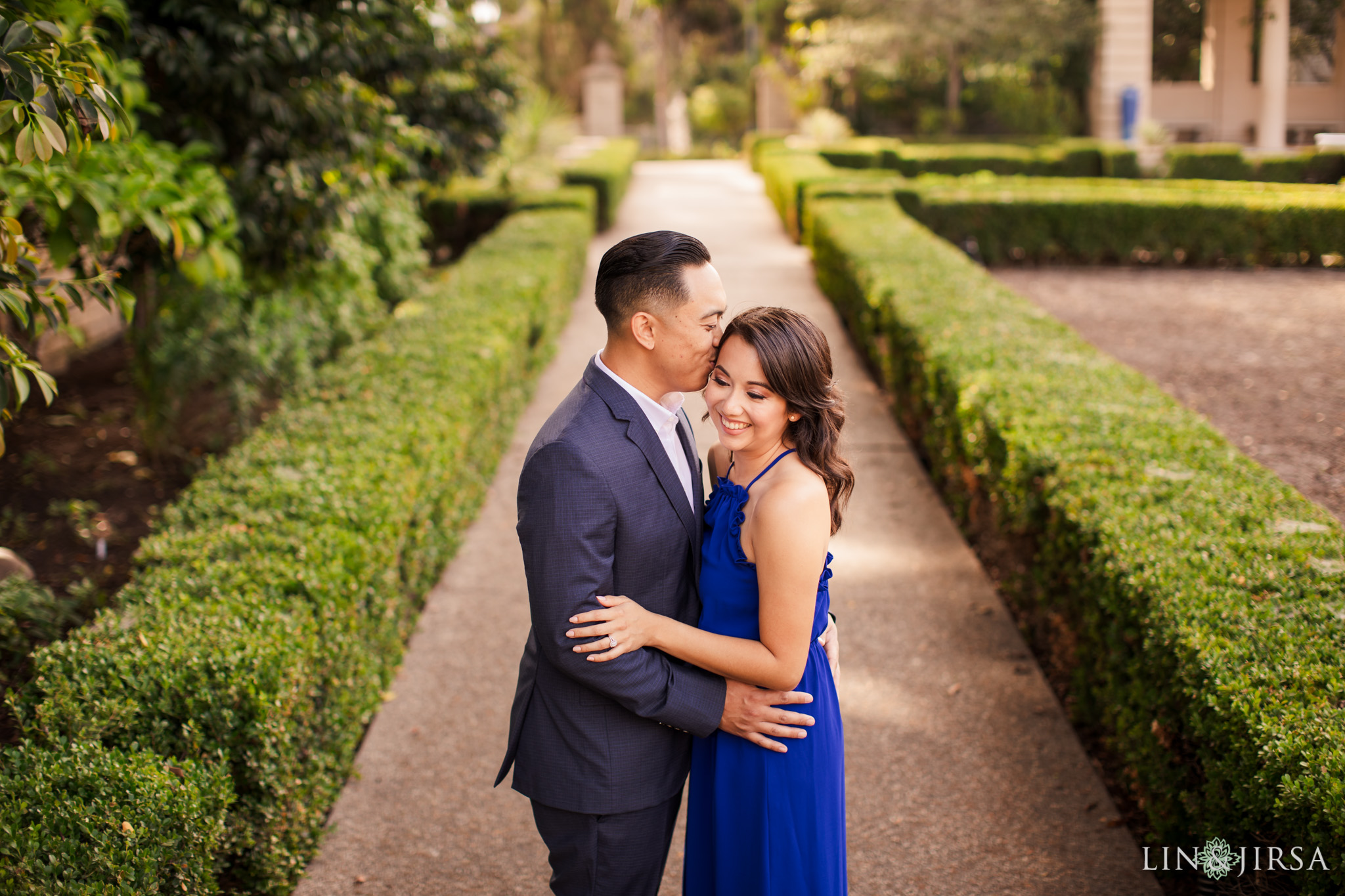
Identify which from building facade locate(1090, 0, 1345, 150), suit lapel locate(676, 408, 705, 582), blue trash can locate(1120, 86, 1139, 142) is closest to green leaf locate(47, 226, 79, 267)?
suit lapel locate(676, 408, 705, 582)

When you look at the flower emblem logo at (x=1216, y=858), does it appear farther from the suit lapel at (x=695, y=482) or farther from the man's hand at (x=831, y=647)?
the suit lapel at (x=695, y=482)

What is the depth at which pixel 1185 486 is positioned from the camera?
12.7 ft

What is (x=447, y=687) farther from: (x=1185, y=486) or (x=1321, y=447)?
(x=1321, y=447)

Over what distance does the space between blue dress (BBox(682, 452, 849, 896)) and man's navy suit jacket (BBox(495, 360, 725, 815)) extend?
0.33 feet

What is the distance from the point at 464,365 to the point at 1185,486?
398 centimetres

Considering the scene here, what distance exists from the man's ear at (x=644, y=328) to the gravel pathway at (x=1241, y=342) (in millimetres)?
5469

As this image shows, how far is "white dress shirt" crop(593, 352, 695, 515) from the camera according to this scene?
81.6 inches

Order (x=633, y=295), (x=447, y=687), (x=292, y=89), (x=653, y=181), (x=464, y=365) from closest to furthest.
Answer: (x=633, y=295) < (x=447, y=687) < (x=292, y=89) < (x=464, y=365) < (x=653, y=181)

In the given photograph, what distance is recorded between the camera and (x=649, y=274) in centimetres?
199

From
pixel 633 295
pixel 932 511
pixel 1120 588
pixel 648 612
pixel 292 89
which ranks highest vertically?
pixel 292 89

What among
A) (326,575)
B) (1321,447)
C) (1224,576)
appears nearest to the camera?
(1224,576)

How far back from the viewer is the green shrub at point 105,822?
6.77 feet

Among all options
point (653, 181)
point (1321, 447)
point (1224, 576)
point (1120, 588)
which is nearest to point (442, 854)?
point (1120, 588)

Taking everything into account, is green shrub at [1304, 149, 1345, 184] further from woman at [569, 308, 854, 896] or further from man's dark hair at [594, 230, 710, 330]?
man's dark hair at [594, 230, 710, 330]
